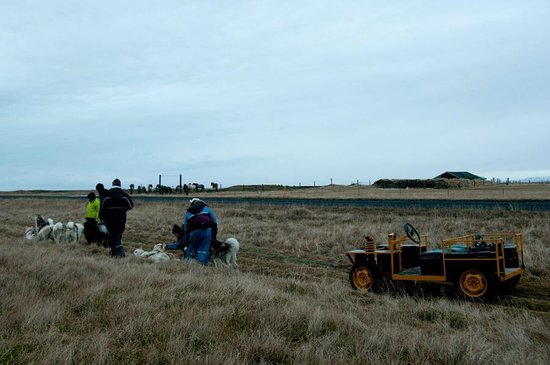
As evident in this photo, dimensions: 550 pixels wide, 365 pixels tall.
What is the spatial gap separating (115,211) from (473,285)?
852cm

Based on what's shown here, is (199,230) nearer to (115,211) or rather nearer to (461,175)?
(115,211)

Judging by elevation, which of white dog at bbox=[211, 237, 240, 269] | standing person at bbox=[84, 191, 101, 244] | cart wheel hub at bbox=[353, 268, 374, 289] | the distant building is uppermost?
the distant building

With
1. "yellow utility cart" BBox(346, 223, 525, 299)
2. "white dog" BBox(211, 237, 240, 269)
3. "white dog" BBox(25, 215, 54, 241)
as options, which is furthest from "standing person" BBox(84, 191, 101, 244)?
"yellow utility cart" BBox(346, 223, 525, 299)

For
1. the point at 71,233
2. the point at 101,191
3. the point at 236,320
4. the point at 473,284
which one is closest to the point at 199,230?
the point at 101,191

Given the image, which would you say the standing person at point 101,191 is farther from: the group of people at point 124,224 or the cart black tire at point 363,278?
the cart black tire at point 363,278

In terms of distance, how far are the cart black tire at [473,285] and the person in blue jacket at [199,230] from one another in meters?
5.34

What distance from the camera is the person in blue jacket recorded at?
11.1 m

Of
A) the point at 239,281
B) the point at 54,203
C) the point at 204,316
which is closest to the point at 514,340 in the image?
the point at 204,316

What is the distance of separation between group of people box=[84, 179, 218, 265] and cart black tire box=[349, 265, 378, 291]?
3331 millimetres

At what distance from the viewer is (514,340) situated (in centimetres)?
569

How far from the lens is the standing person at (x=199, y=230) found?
11.1 m

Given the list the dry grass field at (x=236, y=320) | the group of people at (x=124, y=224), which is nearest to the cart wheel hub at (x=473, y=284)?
the dry grass field at (x=236, y=320)

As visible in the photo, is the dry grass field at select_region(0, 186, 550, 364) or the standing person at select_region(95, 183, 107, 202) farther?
the standing person at select_region(95, 183, 107, 202)

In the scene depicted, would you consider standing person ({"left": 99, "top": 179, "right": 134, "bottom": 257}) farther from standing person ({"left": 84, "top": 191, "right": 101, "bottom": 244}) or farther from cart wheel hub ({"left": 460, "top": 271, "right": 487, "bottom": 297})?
cart wheel hub ({"left": 460, "top": 271, "right": 487, "bottom": 297})
